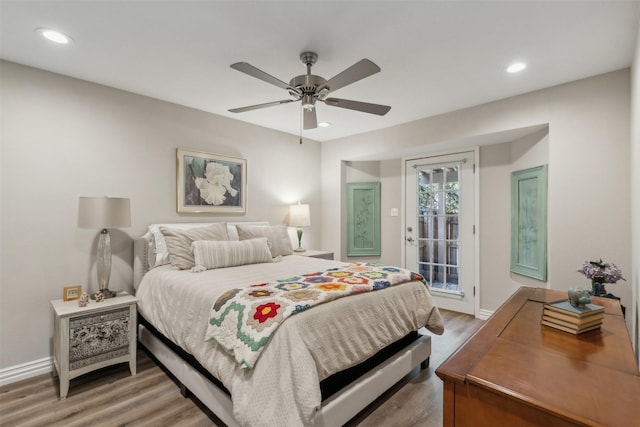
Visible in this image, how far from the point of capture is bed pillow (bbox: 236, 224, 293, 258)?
336 cm

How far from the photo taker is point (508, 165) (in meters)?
3.59

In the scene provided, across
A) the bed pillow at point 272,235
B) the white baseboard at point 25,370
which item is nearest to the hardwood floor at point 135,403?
the white baseboard at point 25,370

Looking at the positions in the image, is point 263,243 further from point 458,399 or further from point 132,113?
point 458,399

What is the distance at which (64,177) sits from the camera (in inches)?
103

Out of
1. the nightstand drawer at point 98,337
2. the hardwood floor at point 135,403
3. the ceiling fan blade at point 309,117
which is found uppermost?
the ceiling fan blade at point 309,117

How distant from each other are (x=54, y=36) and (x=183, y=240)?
1.72 metres

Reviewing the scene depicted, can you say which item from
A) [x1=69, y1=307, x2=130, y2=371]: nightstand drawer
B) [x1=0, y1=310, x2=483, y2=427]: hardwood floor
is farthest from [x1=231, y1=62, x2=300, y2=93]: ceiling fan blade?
[x1=0, y1=310, x2=483, y2=427]: hardwood floor

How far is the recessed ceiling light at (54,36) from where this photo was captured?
6.57ft

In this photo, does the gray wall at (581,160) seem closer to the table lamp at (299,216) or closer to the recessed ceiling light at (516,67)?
the recessed ceiling light at (516,67)

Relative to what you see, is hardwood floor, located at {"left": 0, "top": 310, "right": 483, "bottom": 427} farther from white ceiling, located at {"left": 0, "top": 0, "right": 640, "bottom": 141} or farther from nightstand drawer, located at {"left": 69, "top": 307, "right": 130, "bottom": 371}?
white ceiling, located at {"left": 0, "top": 0, "right": 640, "bottom": 141}

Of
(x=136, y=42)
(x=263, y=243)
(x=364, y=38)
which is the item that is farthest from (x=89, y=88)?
(x=364, y=38)

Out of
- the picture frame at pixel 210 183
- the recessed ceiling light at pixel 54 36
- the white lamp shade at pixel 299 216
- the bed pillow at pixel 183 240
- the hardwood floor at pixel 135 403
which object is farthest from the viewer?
the white lamp shade at pixel 299 216

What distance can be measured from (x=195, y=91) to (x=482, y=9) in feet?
8.08

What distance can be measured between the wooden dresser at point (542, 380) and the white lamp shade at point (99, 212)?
260cm
